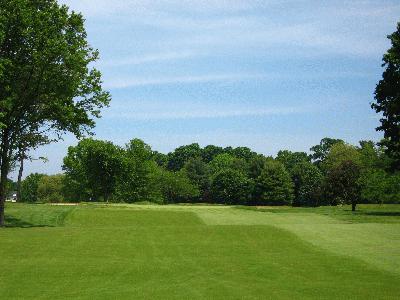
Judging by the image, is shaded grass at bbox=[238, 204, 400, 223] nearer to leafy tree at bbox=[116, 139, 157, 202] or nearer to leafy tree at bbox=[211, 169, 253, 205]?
leafy tree at bbox=[116, 139, 157, 202]

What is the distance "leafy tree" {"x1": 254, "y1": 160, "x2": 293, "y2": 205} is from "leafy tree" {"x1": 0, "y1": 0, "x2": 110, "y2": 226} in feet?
340

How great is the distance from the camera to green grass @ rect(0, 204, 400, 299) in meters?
14.6

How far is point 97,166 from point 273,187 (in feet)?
167

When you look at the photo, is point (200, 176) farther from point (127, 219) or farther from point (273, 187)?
point (127, 219)

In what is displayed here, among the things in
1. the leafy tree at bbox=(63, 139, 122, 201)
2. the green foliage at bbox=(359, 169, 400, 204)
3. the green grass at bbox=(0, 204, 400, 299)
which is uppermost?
the leafy tree at bbox=(63, 139, 122, 201)

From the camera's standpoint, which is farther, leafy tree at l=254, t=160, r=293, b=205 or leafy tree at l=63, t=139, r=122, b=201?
leafy tree at l=254, t=160, r=293, b=205

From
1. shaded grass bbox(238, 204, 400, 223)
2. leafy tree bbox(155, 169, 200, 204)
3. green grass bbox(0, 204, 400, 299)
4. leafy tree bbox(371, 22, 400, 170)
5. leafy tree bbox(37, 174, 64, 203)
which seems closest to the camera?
green grass bbox(0, 204, 400, 299)

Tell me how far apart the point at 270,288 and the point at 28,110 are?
3305 cm

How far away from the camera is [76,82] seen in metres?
42.1

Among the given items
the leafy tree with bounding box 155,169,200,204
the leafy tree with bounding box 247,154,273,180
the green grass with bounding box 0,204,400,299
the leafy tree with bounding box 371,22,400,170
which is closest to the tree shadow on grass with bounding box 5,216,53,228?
the green grass with bounding box 0,204,400,299

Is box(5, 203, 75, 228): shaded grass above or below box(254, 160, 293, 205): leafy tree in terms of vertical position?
below

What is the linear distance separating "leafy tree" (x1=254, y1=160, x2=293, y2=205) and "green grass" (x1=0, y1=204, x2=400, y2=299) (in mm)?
110081

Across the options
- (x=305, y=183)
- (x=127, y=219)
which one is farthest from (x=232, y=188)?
(x=127, y=219)

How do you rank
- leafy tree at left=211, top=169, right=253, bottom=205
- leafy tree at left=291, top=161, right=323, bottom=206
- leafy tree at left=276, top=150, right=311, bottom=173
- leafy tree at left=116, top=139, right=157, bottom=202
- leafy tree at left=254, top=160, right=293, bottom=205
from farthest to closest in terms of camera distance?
leafy tree at left=276, top=150, right=311, bottom=173 → leafy tree at left=211, top=169, right=253, bottom=205 → leafy tree at left=291, top=161, right=323, bottom=206 → leafy tree at left=254, top=160, right=293, bottom=205 → leafy tree at left=116, top=139, right=157, bottom=202
